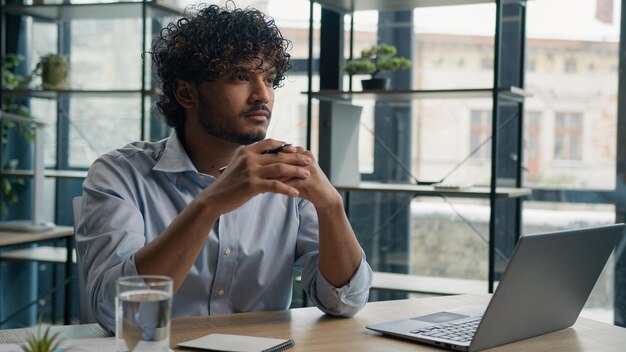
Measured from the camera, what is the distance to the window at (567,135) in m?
3.51

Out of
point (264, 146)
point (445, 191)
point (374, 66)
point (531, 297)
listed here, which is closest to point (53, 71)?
point (374, 66)

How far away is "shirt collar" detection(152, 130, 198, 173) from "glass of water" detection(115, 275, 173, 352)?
0.81 m

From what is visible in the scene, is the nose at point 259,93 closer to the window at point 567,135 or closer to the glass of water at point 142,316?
the glass of water at point 142,316

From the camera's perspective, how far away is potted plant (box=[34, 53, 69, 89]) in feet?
Result: 12.2

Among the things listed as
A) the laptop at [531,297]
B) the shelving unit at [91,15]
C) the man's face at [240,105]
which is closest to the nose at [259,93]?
the man's face at [240,105]

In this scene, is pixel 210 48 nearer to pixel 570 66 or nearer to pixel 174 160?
pixel 174 160

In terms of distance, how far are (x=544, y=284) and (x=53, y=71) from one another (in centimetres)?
293

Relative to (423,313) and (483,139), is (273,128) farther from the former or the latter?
(423,313)

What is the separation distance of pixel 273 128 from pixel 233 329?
2.59m

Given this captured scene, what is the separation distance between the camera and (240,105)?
1.74 m

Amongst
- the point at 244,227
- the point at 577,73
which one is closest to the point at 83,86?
the point at 577,73

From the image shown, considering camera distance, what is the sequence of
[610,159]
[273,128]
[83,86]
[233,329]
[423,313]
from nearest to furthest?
[233,329] → [423,313] → [610,159] → [273,128] → [83,86]

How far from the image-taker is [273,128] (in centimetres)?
398

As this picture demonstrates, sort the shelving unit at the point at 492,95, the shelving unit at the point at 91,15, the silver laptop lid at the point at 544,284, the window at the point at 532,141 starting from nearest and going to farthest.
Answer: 1. the silver laptop lid at the point at 544,284
2. the shelving unit at the point at 492,95
3. the shelving unit at the point at 91,15
4. the window at the point at 532,141
